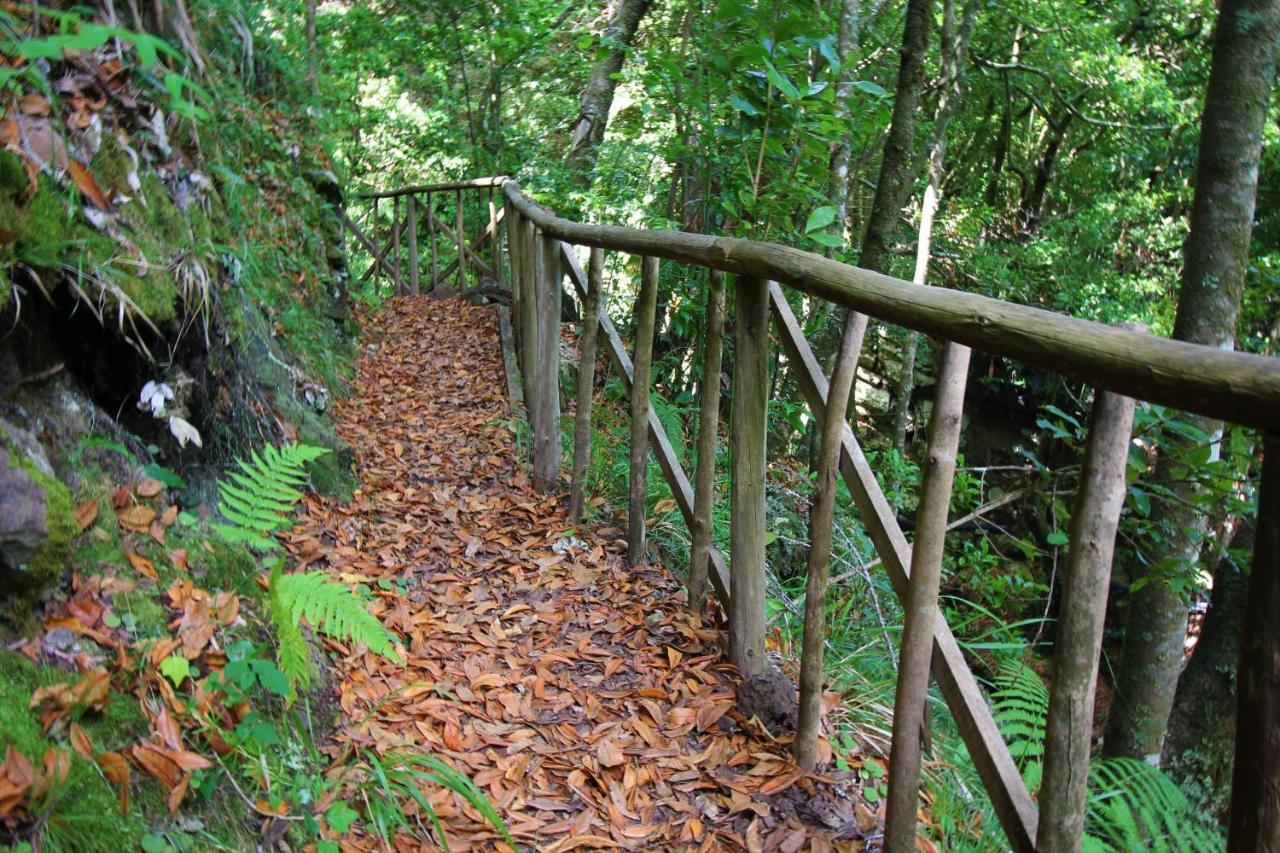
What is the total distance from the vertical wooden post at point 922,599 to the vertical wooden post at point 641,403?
5.35ft

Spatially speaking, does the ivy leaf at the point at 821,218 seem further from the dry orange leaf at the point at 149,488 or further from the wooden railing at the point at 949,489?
the dry orange leaf at the point at 149,488

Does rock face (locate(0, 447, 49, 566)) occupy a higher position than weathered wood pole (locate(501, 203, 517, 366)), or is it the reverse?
rock face (locate(0, 447, 49, 566))

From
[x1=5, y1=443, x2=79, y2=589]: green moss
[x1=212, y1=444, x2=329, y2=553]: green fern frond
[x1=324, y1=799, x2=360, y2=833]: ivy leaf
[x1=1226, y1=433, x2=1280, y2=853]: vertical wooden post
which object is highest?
[x1=1226, y1=433, x2=1280, y2=853]: vertical wooden post

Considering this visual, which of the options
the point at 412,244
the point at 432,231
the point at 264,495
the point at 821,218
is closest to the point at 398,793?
the point at 264,495

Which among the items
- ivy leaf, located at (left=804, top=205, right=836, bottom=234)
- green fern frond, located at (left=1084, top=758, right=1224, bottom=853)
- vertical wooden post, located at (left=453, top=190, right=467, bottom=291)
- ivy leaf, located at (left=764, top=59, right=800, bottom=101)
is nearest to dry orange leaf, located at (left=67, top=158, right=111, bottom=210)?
ivy leaf, located at (left=804, top=205, right=836, bottom=234)

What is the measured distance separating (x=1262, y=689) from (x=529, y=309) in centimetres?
478

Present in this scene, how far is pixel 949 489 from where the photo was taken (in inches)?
71.5

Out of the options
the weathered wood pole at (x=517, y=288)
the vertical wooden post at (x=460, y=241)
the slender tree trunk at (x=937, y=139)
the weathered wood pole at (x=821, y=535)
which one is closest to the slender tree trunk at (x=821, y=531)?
the weathered wood pole at (x=821, y=535)

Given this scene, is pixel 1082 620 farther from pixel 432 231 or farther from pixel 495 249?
pixel 432 231

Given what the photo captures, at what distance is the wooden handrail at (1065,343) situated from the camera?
1.14 m

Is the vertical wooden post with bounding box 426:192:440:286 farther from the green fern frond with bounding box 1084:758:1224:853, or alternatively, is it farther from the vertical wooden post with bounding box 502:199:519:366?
the green fern frond with bounding box 1084:758:1224:853

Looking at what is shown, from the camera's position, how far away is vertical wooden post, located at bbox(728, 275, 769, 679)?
263 centimetres

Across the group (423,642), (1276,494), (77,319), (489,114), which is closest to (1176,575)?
(1276,494)

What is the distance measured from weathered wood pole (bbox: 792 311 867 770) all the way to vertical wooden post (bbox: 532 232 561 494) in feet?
7.70
